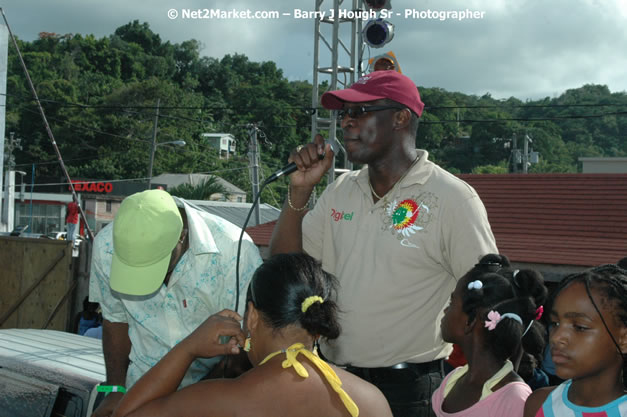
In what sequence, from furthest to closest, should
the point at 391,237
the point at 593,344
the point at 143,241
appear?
the point at 391,237 < the point at 143,241 < the point at 593,344

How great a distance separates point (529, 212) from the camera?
1290 cm

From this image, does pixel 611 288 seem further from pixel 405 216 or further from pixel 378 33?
pixel 378 33

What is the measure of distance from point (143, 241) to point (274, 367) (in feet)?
2.88

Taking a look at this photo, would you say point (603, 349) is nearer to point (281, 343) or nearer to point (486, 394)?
point (486, 394)

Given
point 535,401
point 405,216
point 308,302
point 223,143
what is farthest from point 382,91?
point 223,143

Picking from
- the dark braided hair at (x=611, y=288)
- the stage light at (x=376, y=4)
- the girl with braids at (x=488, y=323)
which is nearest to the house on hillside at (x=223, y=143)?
the stage light at (x=376, y=4)

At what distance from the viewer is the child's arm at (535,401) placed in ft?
7.63

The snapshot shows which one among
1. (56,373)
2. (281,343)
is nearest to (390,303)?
(281,343)

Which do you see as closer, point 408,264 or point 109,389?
point 408,264

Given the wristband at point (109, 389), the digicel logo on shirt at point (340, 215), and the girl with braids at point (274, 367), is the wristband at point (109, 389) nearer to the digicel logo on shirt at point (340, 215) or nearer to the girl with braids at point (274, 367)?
the girl with braids at point (274, 367)

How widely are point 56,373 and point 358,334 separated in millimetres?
1680

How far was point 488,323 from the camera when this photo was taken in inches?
105

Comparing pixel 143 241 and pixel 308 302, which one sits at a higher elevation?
pixel 143 241

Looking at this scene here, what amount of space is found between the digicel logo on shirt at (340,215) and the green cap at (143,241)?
2.24 ft
